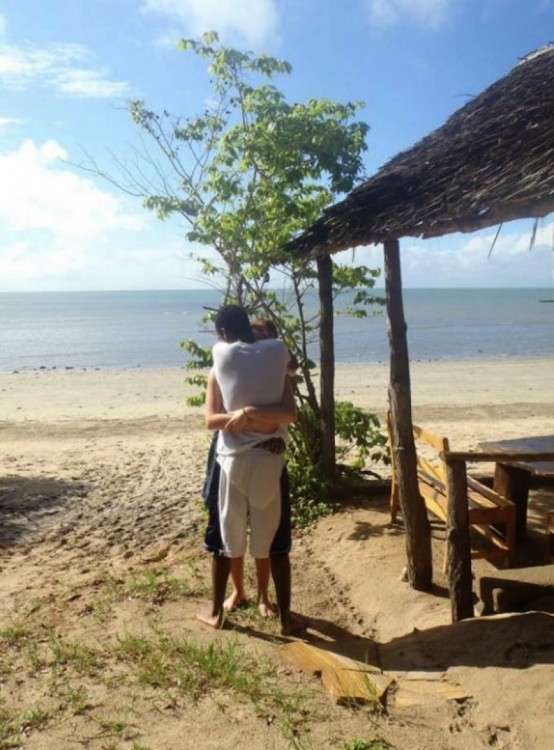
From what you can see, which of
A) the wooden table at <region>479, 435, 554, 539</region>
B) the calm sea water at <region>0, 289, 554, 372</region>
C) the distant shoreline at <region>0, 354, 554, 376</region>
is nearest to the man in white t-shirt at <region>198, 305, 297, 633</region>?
the wooden table at <region>479, 435, 554, 539</region>

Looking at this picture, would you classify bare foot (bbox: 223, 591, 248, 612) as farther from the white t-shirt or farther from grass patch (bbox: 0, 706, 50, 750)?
grass patch (bbox: 0, 706, 50, 750)

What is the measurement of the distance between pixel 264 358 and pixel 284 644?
158cm

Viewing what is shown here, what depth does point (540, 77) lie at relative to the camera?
5656mm

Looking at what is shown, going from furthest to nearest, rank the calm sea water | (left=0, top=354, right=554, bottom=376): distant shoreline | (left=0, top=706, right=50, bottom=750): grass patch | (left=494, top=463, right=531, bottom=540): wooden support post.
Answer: the calm sea water < (left=0, top=354, right=554, bottom=376): distant shoreline < (left=494, top=463, right=531, bottom=540): wooden support post < (left=0, top=706, right=50, bottom=750): grass patch

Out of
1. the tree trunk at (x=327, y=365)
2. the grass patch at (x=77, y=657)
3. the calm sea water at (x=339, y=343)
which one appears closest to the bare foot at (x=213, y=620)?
the grass patch at (x=77, y=657)

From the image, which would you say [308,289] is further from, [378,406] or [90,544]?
[378,406]

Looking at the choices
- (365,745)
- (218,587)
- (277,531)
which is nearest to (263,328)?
(277,531)

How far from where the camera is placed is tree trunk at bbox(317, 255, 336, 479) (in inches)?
259

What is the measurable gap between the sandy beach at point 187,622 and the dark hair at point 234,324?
1.68m

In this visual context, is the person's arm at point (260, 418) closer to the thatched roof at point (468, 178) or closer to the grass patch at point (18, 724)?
the thatched roof at point (468, 178)

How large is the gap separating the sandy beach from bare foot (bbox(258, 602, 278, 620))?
11 cm

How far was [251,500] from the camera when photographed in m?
3.83

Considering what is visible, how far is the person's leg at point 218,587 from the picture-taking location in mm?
3975

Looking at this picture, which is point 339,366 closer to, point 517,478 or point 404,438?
point 517,478
